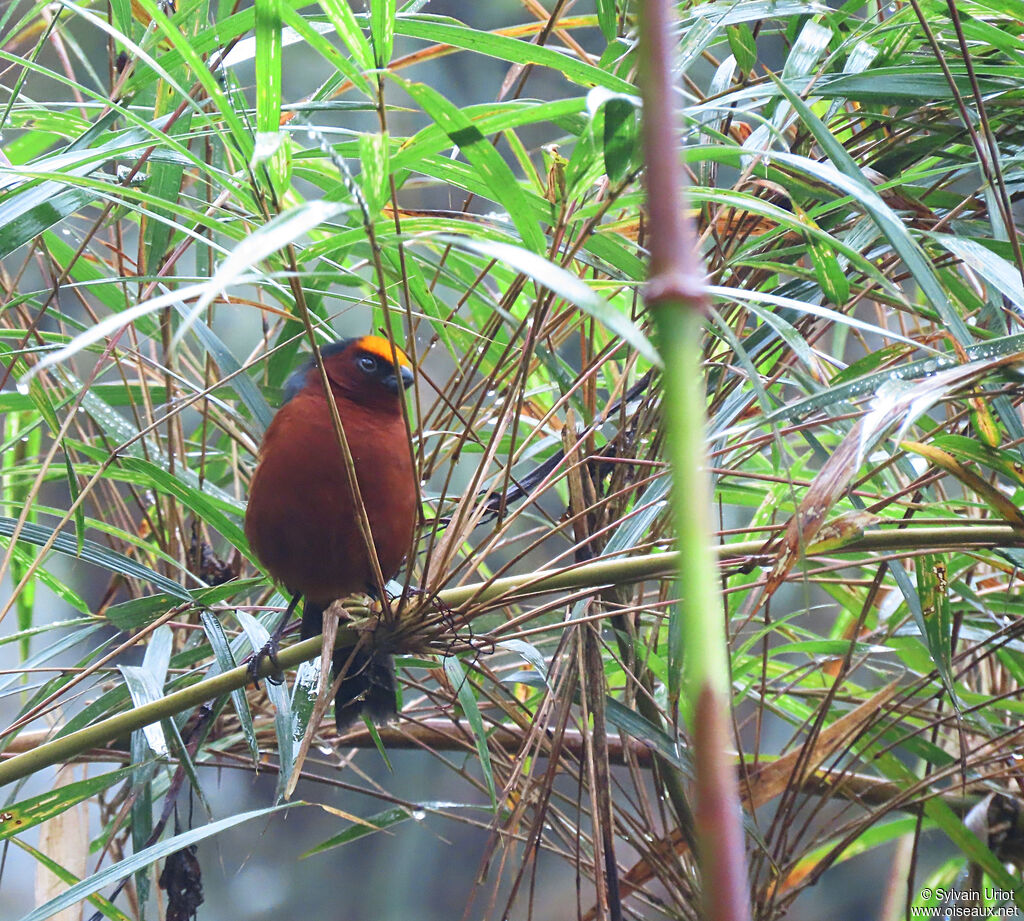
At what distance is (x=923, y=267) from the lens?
0.92 meters

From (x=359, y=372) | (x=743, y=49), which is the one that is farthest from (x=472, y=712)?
(x=743, y=49)

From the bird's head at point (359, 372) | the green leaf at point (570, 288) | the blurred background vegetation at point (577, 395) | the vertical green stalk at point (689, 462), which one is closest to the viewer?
the vertical green stalk at point (689, 462)

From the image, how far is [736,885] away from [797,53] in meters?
1.14

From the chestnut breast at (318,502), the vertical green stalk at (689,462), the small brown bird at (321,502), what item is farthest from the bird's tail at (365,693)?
the vertical green stalk at (689,462)

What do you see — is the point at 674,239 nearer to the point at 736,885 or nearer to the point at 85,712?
the point at 736,885

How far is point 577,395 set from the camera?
1265mm

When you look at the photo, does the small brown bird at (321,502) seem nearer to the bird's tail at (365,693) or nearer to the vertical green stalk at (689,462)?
the bird's tail at (365,693)

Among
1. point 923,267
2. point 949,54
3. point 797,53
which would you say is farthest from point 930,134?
point 923,267

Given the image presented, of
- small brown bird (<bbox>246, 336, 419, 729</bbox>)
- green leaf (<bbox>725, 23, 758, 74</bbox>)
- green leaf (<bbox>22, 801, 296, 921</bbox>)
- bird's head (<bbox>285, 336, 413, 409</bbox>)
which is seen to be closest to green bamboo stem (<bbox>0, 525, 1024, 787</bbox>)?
green leaf (<bbox>22, 801, 296, 921</bbox>)

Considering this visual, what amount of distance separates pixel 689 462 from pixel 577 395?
97 centimetres

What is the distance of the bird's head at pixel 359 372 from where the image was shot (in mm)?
1709

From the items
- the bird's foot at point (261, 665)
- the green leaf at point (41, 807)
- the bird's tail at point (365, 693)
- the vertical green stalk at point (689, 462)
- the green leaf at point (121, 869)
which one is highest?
the vertical green stalk at point (689, 462)

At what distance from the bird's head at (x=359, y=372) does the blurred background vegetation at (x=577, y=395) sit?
0.07 meters

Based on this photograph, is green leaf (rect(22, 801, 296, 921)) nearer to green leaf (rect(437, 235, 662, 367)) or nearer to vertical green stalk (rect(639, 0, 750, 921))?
green leaf (rect(437, 235, 662, 367))
